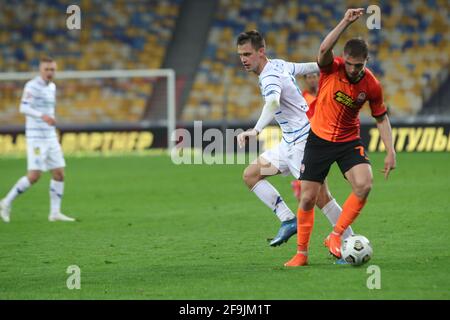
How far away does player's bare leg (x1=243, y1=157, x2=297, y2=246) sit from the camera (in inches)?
360

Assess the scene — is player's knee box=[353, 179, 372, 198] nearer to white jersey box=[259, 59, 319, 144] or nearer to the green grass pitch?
the green grass pitch

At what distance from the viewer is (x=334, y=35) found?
7.63 meters

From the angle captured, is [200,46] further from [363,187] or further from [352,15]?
[352,15]

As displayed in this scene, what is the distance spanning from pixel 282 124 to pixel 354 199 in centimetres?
138

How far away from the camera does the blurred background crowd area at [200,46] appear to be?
27.2m

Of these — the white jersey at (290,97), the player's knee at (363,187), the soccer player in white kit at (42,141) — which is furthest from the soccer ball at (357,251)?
the soccer player in white kit at (42,141)

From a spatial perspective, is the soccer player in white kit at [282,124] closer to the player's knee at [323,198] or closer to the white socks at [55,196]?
the player's knee at [323,198]

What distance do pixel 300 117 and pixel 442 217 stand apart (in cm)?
346

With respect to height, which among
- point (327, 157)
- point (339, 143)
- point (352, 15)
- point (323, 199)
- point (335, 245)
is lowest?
point (335, 245)

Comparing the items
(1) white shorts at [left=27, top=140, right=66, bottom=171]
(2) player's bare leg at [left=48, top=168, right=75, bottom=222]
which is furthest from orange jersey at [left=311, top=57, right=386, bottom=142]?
(1) white shorts at [left=27, top=140, right=66, bottom=171]

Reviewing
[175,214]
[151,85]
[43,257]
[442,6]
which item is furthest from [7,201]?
[442,6]

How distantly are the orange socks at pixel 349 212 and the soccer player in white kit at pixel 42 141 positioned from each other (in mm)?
5826

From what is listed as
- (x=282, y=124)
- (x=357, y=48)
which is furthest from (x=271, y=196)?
(x=357, y=48)

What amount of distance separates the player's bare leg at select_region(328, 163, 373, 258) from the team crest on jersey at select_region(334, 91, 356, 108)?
0.55 meters
